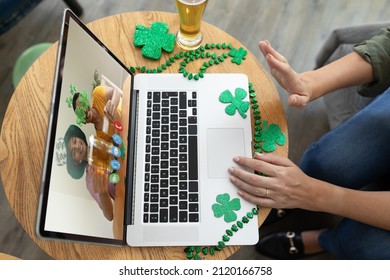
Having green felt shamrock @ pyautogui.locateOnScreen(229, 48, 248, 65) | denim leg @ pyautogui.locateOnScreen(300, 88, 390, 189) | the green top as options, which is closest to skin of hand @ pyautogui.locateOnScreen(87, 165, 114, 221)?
green felt shamrock @ pyautogui.locateOnScreen(229, 48, 248, 65)

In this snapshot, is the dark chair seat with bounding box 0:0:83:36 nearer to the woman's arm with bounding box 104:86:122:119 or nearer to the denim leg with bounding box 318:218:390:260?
the woman's arm with bounding box 104:86:122:119

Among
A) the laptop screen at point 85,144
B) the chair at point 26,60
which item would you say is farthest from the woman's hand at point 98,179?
the chair at point 26,60

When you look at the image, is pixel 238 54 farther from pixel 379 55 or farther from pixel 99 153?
pixel 99 153

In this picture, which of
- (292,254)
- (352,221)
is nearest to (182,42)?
(352,221)

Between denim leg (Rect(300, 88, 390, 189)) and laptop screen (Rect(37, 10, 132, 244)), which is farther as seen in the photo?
denim leg (Rect(300, 88, 390, 189))

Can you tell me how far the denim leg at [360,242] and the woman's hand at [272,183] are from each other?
18 centimetres

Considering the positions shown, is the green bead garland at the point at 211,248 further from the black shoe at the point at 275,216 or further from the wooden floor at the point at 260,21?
the wooden floor at the point at 260,21

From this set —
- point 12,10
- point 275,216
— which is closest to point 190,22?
point 12,10

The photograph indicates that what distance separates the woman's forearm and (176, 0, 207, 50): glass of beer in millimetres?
300

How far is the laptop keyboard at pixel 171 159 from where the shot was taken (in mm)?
837

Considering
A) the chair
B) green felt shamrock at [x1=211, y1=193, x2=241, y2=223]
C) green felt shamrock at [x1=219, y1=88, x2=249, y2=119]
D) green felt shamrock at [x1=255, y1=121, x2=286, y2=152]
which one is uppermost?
the chair

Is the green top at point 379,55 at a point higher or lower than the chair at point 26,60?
lower

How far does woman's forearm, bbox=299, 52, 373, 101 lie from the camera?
2.95 ft

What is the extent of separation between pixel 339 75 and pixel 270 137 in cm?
24
